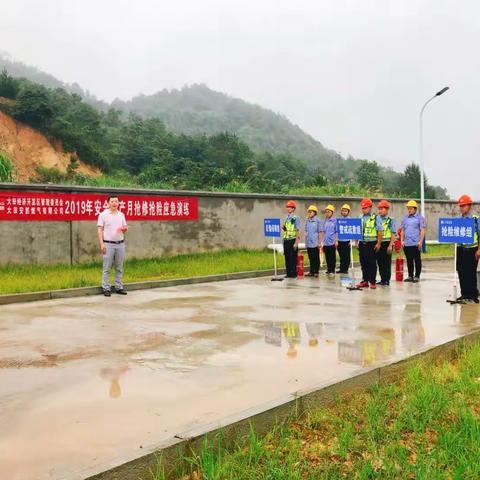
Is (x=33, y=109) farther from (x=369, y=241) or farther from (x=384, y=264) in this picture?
(x=369, y=241)

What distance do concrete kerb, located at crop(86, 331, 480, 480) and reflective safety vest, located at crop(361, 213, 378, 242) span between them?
5986 mm

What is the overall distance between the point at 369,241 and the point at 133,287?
4560 millimetres

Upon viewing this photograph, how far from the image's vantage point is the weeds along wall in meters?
12.3

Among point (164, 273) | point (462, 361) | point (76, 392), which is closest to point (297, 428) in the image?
point (76, 392)

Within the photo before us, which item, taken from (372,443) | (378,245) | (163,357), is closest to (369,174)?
(378,245)

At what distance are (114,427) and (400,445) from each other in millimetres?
1746

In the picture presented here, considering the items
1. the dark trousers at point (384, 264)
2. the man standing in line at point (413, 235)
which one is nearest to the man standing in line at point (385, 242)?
the dark trousers at point (384, 264)

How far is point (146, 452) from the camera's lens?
3.02m

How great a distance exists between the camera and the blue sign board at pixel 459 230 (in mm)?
8305

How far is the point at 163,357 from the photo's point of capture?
5.34 m

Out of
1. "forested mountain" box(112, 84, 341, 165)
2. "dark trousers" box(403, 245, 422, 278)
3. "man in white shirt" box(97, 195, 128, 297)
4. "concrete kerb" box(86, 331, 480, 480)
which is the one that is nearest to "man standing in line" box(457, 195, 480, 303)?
"dark trousers" box(403, 245, 422, 278)

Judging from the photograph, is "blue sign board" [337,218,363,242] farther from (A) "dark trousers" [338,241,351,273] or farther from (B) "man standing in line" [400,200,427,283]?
(A) "dark trousers" [338,241,351,273]

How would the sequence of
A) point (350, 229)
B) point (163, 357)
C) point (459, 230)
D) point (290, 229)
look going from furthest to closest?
point (290, 229) < point (350, 229) < point (459, 230) < point (163, 357)

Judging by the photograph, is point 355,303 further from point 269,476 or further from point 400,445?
point 269,476
